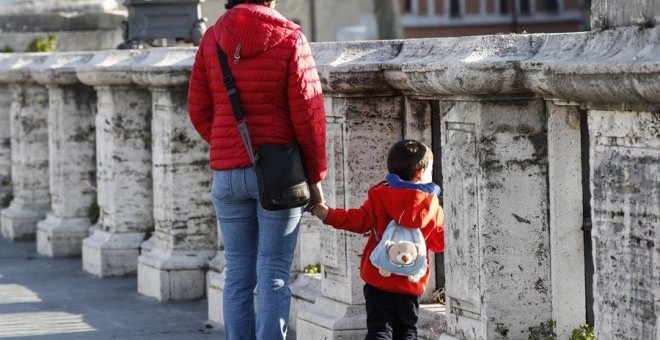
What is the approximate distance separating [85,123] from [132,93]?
1666mm

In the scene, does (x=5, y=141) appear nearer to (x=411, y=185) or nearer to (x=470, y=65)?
(x=411, y=185)

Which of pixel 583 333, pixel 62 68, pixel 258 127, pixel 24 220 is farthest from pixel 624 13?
pixel 24 220

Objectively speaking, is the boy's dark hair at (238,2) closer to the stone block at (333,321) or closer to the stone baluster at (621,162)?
the stone block at (333,321)

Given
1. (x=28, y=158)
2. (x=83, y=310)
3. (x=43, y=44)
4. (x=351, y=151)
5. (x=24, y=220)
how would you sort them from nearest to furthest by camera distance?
(x=351, y=151) → (x=83, y=310) → (x=24, y=220) → (x=28, y=158) → (x=43, y=44)

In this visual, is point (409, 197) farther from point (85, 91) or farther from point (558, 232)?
point (85, 91)

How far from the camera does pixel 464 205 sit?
21.6ft

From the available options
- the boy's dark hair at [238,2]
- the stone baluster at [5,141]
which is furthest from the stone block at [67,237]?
the boy's dark hair at [238,2]

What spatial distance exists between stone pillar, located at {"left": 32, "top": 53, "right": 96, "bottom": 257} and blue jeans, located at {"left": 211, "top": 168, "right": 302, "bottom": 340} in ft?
19.8

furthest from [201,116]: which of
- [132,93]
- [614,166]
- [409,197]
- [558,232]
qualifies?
[132,93]

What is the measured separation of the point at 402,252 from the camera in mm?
6719

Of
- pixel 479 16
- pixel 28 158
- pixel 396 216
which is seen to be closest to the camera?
pixel 396 216

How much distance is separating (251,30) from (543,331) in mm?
1601

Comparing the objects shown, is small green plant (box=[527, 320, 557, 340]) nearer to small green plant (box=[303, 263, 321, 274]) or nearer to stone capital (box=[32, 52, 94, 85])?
small green plant (box=[303, 263, 321, 274])

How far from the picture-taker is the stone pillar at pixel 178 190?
1026 cm
